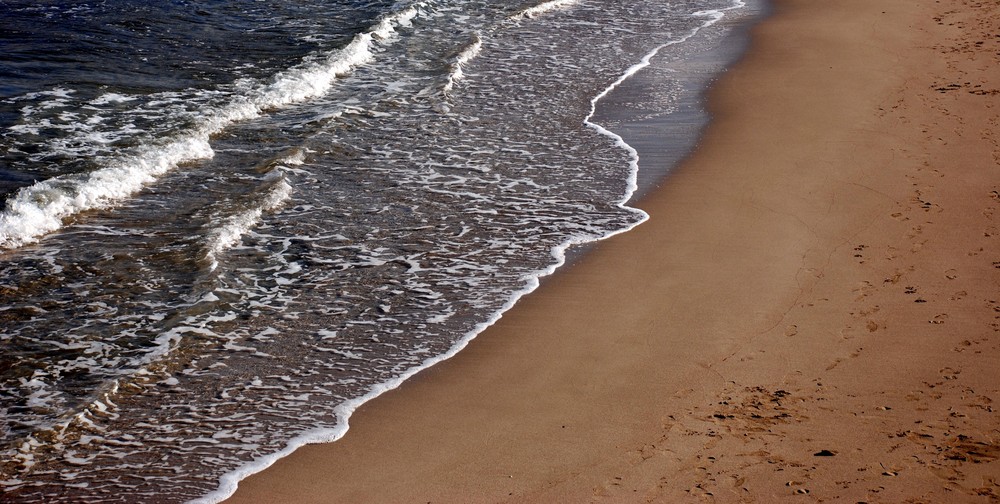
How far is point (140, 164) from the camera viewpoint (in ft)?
27.5

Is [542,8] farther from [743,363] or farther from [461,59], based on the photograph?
[743,363]

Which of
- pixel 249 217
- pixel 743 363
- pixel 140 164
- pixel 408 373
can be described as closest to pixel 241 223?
pixel 249 217

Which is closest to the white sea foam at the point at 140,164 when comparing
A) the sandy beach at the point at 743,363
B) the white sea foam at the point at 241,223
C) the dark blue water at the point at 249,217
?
the dark blue water at the point at 249,217

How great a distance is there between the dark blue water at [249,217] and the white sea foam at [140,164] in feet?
0.09

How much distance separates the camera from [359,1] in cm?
1639

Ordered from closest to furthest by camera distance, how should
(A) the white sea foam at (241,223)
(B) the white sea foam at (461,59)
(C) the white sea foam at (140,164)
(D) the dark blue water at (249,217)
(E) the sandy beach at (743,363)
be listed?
1. (E) the sandy beach at (743,363)
2. (D) the dark blue water at (249,217)
3. (A) the white sea foam at (241,223)
4. (C) the white sea foam at (140,164)
5. (B) the white sea foam at (461,59)

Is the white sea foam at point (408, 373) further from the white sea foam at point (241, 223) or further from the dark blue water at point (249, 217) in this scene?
the white sea foam at point (241, 223)

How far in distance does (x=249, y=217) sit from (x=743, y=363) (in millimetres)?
4191

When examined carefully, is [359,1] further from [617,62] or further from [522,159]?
[522,159]

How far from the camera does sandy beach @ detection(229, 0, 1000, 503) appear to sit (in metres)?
4.28

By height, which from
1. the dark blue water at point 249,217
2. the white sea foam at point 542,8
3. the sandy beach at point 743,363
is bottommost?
the sandy beach at point 743,363

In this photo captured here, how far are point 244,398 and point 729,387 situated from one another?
2.70 m

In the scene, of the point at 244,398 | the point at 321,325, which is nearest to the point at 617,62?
the point at 321,325

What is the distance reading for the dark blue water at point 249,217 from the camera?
4883mm
